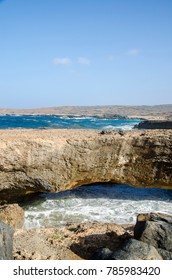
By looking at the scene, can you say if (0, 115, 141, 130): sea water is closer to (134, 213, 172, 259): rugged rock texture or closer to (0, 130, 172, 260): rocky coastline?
(0, 130, 172, 260): rocky coastline

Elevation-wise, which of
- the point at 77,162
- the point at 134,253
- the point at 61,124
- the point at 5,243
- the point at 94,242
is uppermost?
the point at 61,124

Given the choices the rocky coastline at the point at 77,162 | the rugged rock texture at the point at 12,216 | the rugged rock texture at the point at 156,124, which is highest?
the rugged rock texture at the point at 156,124

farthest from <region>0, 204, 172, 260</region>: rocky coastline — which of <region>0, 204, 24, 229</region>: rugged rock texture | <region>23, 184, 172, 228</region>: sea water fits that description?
<region>23, 184, 172, 228</region>: sea water

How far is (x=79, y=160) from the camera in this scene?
966 cm

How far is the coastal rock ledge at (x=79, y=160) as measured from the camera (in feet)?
30.5

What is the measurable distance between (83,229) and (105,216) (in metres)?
2.30

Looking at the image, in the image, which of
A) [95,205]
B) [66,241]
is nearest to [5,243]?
[66,241]

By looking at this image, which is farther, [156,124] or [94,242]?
[156,124]

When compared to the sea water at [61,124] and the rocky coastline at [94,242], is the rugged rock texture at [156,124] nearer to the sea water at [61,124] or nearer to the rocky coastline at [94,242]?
the sea water at [61,124]

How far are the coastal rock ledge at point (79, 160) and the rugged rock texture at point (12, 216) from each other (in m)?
1.12

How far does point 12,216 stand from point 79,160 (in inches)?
103

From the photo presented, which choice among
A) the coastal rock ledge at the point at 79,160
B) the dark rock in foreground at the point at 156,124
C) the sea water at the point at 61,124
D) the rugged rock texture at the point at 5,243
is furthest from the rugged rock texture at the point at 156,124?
the rugged rock texture at the point at 5,243

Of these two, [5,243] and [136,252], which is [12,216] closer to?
[5,243]
